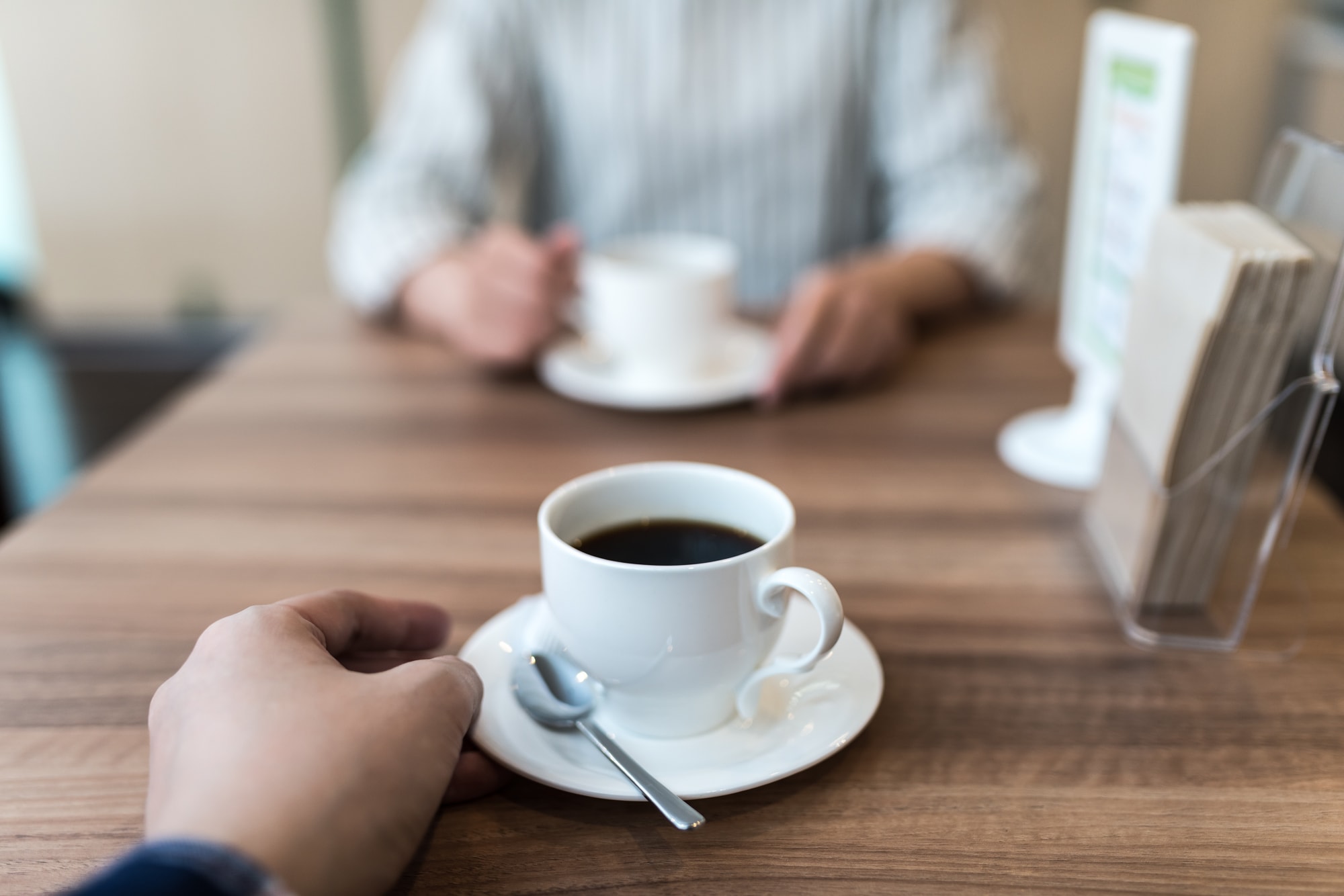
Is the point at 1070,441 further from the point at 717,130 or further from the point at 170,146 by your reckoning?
the point at 170,146

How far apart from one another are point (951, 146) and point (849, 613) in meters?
0.91

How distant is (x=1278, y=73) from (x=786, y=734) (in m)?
2.77

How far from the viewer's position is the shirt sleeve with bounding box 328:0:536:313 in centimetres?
122

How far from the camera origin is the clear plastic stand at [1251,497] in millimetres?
515

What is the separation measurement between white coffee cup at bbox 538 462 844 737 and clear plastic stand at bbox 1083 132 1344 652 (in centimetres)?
24

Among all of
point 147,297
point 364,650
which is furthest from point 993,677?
point 147,297

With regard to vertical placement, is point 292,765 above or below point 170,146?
above

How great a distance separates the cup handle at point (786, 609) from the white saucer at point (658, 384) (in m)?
0.45

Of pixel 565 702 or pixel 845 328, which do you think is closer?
pixel 565 702

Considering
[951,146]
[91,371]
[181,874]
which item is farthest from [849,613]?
[91,371]

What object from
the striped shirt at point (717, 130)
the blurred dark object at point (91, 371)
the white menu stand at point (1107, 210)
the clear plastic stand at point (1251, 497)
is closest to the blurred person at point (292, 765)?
the clear plastic stand at point (1251, 497)

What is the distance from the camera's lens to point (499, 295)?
1.03 m

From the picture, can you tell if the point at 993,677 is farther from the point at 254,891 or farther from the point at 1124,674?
the point at 254,891

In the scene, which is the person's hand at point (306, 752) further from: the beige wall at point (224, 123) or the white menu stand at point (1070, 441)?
the beige wall at point (224, 123)
